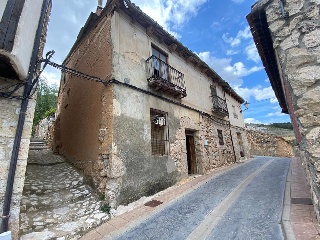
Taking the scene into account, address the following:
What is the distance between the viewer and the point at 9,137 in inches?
122

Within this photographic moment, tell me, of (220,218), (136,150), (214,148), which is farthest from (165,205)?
(214,148)

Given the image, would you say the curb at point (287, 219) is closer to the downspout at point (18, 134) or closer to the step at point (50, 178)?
the downspout at point (18, 134)

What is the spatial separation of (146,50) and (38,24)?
3865mm

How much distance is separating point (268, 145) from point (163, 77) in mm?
15958

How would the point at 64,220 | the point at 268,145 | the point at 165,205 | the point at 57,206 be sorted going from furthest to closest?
1. the point at 268,145
2. the point at 165,205
3. the point at 57,206
4. the point at 64,220

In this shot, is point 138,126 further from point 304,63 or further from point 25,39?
point 304,63

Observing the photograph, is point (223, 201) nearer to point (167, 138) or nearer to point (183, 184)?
point (183, 184)

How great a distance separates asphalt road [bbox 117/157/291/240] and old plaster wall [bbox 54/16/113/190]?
2104mm

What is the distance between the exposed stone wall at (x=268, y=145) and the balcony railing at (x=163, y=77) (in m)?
13.5

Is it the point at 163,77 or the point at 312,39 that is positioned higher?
→ the point at 163,77

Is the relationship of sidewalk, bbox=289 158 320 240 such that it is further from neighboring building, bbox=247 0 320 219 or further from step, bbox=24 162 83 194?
step, bbox=24 162 83 194

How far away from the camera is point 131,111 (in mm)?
5543

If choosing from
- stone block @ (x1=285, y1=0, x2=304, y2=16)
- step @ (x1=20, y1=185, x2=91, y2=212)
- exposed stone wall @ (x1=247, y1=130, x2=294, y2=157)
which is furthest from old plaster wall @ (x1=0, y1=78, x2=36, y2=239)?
exposed stone wall @ (x1=247, y1=130, x2=294, y2=157)

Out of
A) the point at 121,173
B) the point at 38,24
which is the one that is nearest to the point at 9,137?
the point at 38,24
